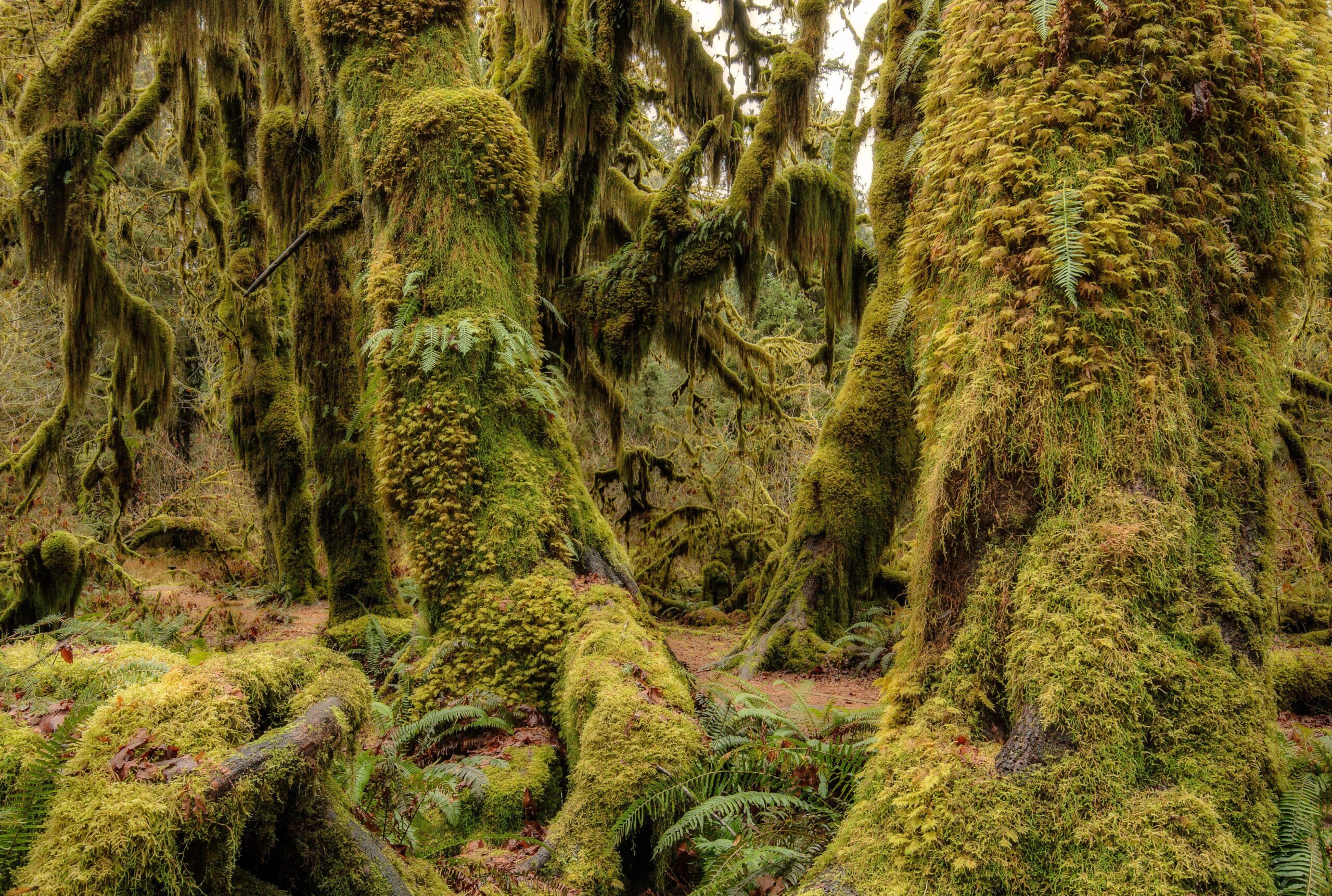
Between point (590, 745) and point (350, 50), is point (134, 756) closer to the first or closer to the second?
point (590, 745)

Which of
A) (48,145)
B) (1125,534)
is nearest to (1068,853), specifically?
(1125,534)

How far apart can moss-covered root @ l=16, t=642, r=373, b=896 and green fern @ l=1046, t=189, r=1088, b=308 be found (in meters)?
2.55

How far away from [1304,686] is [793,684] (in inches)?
158

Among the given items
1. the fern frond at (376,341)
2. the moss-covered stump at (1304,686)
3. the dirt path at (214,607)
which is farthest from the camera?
the dirt path at (214,607)

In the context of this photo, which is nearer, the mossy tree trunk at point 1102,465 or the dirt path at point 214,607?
the mossy tree trunk at point 1102,465

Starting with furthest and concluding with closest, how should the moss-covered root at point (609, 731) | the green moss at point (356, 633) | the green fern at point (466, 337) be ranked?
1. the green moss at point (356, 633)
2. the green fern at point (466, 337)
3. the moss-covered root at point (609, 731)

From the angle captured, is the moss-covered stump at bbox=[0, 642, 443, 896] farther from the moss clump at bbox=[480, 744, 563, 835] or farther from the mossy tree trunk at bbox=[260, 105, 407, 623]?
the mossy tree trunk at bbox=[260, 105, 407, 623]

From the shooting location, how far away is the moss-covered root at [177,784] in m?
1.55

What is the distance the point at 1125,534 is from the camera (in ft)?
7.25

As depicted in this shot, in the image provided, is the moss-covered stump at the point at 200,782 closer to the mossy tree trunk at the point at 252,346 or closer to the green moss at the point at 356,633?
the green moss at the point at 356,633

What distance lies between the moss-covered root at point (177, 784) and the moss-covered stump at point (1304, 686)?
7.06 metres

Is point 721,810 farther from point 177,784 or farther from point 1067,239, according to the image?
point 1067,239

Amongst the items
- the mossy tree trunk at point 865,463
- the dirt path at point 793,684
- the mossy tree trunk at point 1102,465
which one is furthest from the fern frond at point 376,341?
the mossy tree trunk at point 865,463

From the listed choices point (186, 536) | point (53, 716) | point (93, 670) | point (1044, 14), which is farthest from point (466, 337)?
point (186, 536)
